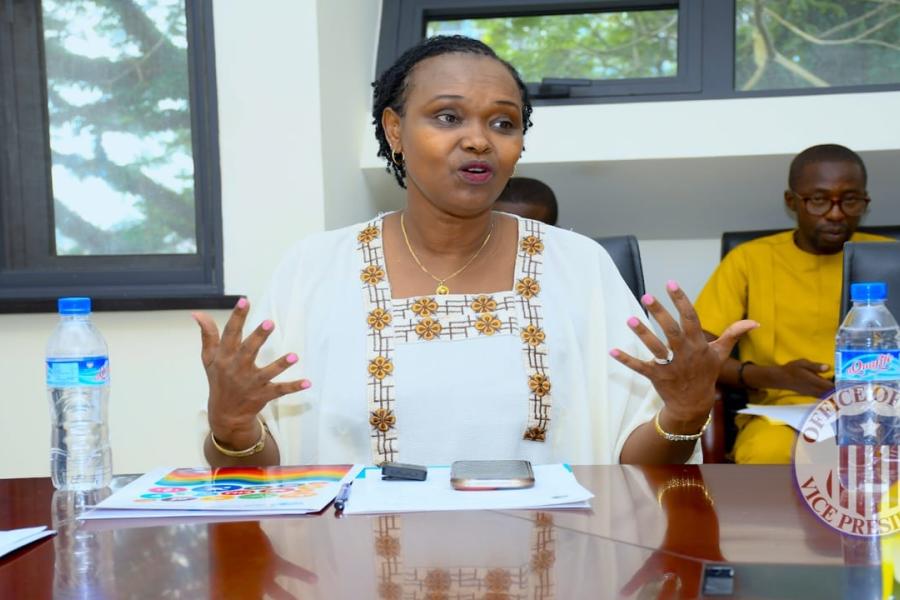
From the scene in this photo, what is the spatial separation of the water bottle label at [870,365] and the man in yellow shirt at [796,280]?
144 centimetres

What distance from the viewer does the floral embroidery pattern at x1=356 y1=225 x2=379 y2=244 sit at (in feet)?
6.23

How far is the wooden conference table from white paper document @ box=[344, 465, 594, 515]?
0.02m

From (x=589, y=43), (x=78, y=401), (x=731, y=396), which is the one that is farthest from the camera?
(x=589, y=43)

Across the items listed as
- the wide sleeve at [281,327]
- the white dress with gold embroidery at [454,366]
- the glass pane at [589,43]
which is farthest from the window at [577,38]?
the wide sleeve at [281,327]

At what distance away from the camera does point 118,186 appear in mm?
3057

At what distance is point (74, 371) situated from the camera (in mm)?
1374

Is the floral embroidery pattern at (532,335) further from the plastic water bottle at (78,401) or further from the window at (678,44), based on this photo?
the window at (678,44)

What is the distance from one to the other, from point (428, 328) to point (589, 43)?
2.11m

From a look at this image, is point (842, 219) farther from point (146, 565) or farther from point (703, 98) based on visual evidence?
point (146, 565)

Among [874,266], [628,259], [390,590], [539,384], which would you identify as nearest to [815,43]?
[628,259]

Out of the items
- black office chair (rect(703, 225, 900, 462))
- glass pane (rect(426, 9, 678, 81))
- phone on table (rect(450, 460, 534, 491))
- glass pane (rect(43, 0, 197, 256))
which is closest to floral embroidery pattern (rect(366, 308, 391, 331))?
phone on table (rect(450, 460, 534, 491))

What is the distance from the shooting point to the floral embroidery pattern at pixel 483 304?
5.79 feet

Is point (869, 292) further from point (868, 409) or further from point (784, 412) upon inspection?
point (784, 412)

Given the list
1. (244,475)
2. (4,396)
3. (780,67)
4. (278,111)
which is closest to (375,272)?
(244,475)
